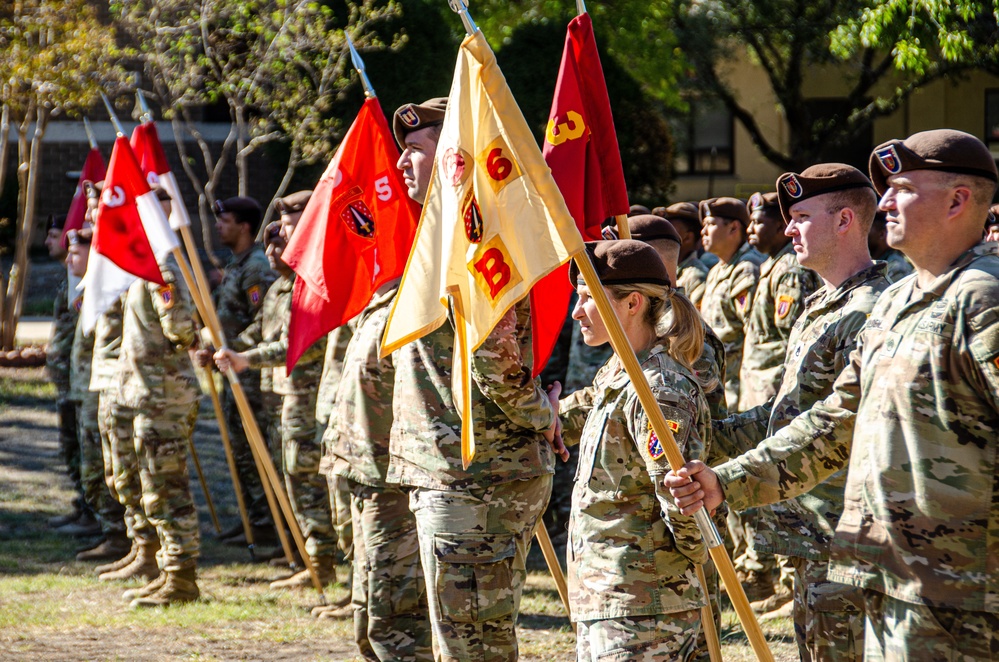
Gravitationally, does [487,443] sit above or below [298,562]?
above

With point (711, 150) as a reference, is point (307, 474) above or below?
below

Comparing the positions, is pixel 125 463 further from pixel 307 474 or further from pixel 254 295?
pixel 254 295

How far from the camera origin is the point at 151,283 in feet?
24.4

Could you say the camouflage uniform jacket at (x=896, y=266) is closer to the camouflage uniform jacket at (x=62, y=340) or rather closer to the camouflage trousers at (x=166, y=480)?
the camouflage trousers at (x=166, y=480)

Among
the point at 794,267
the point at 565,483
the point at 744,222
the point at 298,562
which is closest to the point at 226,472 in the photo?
the point at 298,562

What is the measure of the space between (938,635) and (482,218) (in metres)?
1.82

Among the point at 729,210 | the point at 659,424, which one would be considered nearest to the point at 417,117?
the point at 659,424

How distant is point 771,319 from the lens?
7.45 meters

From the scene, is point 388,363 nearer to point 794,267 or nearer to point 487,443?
point 487,443

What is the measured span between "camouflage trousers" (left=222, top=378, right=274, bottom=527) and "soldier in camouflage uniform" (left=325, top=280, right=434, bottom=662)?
3.82m

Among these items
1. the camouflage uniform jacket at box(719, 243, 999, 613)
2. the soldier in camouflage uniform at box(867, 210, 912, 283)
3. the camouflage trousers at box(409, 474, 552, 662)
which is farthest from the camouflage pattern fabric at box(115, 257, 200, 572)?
the camouflage uniform jacket at box(719, 243, 999, 613)

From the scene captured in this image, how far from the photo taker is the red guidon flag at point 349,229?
20.9 feet

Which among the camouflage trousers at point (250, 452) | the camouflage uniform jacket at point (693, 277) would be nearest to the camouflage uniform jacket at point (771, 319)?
the camouflage uniform jacket at point (693, 277)

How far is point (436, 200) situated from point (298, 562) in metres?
5.03
